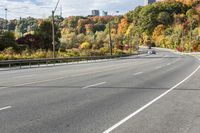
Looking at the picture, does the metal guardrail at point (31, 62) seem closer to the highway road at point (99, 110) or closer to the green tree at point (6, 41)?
the green tree at point (6, 41)

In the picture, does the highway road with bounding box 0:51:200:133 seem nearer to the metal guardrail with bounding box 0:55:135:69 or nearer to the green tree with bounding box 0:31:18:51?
the metal guardrail with bounding box 0:55:135:69

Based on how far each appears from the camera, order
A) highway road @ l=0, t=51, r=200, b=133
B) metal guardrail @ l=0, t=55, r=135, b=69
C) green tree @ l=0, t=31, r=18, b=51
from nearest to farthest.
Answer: highway road @ l=0, t=51, r=200, b=133 → metal guardrail @ l=0, t=55, r=135, b=69 → green tree @ l=0, t=31, r=18, b=51

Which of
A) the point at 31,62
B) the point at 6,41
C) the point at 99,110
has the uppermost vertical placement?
the point at 6,41

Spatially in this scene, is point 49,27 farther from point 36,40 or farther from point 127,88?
point 127,88

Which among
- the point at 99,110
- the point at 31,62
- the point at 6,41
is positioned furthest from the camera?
the point at 6,41

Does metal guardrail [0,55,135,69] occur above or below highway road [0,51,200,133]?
below

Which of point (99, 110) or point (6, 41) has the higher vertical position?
point (6, 41)

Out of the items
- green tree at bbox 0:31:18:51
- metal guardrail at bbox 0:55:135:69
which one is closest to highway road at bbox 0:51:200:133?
metal guardrail at bbox 0:55:135:69

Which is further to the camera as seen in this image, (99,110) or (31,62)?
(31,62)

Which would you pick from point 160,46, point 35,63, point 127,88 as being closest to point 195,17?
point 160,46

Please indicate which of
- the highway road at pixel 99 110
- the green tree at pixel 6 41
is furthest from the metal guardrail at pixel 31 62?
the highway road at pixel 99 110

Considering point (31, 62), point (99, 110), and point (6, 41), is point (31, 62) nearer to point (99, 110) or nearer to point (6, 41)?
point (6, 41)

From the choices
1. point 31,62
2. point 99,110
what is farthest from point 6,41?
point 99,110

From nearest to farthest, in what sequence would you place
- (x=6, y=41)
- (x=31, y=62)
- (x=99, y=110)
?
1. (x=99, y=110)
2. (x=31, y=62)
3. (x=6, y=41)
